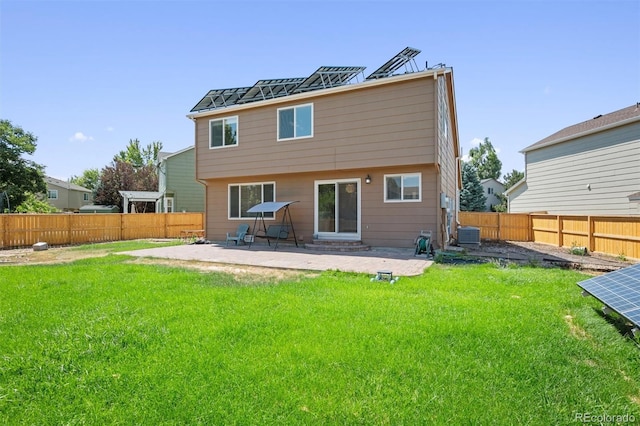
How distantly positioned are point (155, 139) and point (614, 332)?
186 feet

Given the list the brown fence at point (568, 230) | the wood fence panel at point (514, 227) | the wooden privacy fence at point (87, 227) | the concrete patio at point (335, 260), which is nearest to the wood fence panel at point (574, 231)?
the brown fence at point (568, 230)

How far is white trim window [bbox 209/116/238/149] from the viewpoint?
43.8 feet

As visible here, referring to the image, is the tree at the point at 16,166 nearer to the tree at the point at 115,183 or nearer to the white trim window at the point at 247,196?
the tree at the point at 115,183

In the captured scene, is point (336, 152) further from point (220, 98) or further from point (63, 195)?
point (63, 195)

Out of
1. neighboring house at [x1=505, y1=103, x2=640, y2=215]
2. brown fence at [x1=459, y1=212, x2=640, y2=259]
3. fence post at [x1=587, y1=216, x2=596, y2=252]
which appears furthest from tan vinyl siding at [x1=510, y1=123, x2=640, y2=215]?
fence post at [x1=587, y1=216, x2=596, y2=252]

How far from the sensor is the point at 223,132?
13.6 metres

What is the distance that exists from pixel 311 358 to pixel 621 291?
3.61 m

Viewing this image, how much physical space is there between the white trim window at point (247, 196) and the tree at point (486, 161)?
51.1m

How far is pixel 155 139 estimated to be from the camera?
50656mm

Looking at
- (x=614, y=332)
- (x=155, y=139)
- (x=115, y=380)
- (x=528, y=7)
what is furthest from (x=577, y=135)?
(x=155, y=139)

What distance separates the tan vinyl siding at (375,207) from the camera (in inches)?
407

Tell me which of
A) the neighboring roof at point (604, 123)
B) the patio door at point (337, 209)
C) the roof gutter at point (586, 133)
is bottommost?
the patio door at point (337, 209)

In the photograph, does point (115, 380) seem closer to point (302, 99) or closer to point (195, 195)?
point (302, 99)

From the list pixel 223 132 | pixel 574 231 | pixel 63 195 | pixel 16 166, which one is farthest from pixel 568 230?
pixel 63 195
